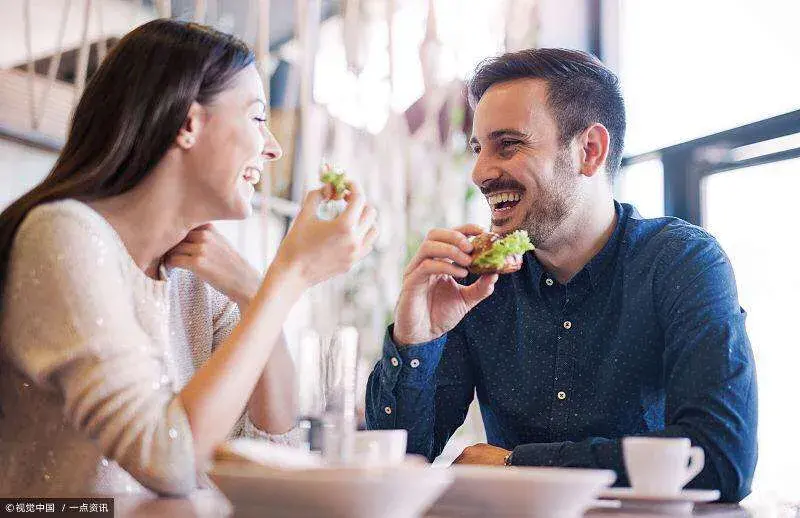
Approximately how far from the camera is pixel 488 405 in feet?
7.59

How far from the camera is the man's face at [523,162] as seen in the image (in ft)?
7.71

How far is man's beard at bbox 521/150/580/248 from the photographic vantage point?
2.31m

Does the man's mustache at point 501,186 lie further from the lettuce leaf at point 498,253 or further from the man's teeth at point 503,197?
the lettuce leaf at point 498,253

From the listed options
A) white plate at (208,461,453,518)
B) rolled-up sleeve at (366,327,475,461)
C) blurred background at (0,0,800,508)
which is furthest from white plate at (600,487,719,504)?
blurred background at (0,0,800,508)

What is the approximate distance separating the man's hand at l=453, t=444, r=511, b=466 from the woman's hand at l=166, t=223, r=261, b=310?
551 millimetres

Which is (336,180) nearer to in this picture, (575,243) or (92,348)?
(92,348)

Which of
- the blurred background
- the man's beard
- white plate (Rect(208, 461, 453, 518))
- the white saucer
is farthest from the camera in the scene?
the blurred background

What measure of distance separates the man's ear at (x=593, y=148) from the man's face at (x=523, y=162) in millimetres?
38

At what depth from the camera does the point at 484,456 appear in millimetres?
1814

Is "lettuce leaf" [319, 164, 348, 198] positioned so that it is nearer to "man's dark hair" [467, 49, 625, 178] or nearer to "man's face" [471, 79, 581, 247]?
"man's face" [471, 79, 581, 247]

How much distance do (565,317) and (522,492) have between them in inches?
52.6

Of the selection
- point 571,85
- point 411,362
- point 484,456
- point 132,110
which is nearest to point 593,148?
point 571,85

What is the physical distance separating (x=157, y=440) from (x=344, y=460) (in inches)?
15.8

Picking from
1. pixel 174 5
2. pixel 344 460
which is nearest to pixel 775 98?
pixel 174 5
